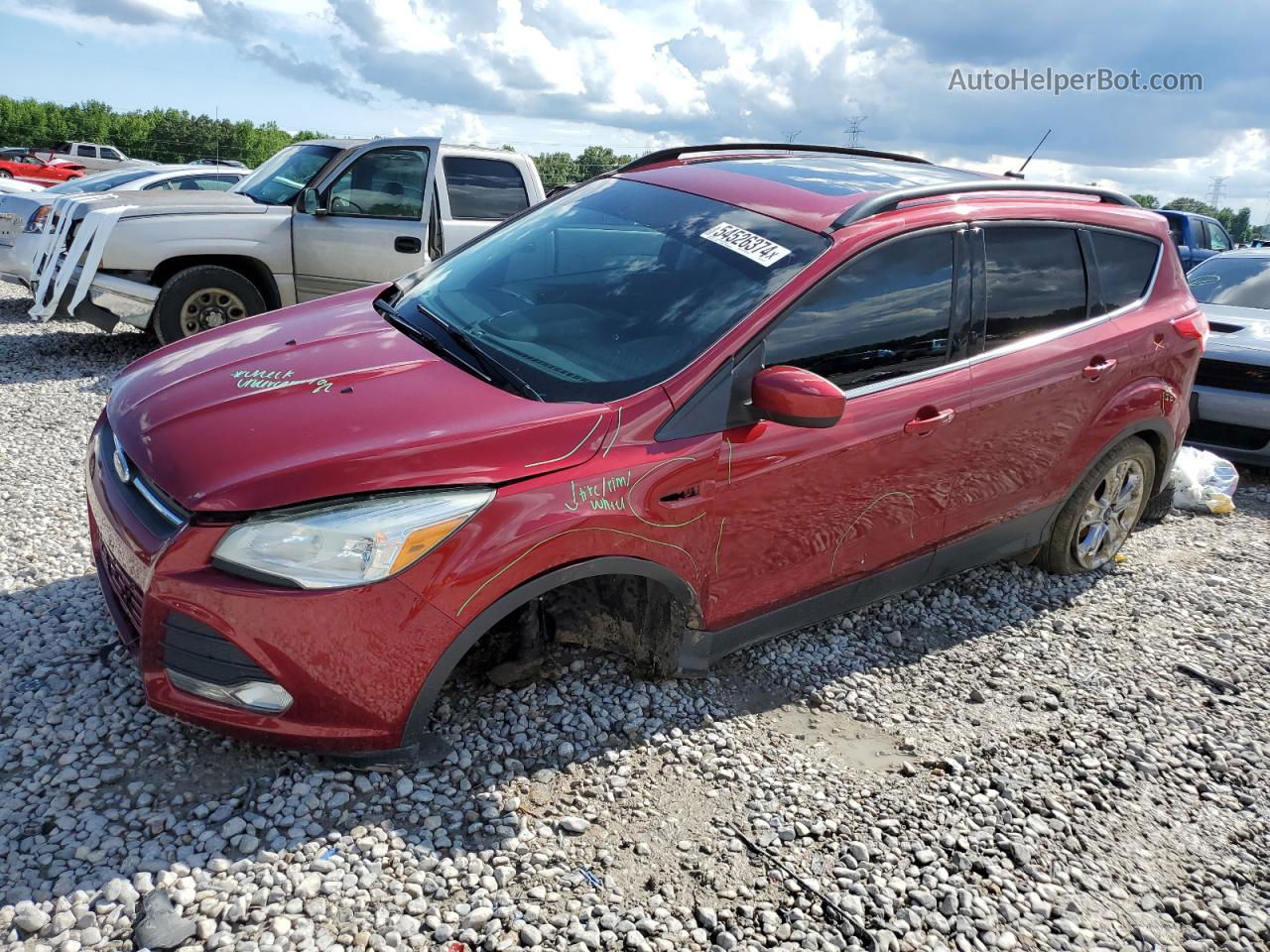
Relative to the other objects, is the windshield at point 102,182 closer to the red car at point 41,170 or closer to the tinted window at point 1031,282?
the tinted window at point 1031,282

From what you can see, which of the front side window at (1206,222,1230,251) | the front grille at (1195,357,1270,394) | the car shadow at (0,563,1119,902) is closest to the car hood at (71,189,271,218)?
the car shadow at (0,563,1119,902)

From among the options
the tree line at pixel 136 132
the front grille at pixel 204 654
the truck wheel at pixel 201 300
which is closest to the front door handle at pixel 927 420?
the front grille at pixel 204 654

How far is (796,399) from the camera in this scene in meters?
2.91

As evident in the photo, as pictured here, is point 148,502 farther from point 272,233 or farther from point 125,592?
point 272,233

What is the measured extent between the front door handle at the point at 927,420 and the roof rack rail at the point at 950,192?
0.74m

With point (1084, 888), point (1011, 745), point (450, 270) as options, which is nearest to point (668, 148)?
point (450, 270)

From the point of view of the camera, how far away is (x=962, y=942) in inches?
100.0

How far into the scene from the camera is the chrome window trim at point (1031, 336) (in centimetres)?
343

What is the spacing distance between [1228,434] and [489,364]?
20.1ft

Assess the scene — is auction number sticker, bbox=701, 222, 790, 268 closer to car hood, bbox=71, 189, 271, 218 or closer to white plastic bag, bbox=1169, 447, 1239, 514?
white plastic bag, bbox=1169, 447, 1239, 514

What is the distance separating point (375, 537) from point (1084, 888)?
226 cm

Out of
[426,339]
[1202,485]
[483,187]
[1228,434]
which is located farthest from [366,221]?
[1228,434]

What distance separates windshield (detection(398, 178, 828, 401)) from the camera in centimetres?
308

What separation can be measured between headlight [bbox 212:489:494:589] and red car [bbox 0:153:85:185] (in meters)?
28.3
